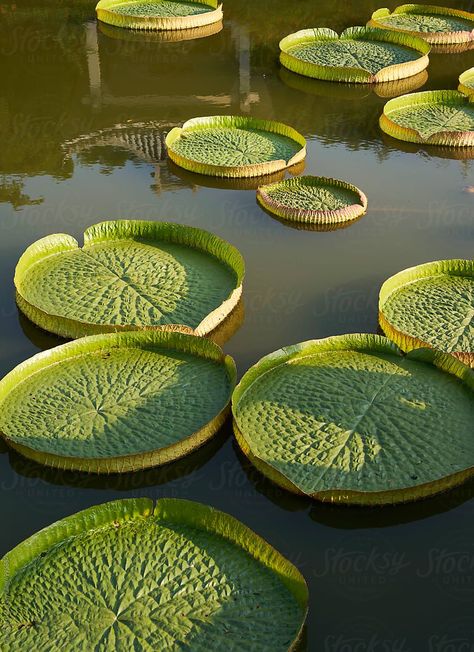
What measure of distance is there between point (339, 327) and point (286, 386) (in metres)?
0.75

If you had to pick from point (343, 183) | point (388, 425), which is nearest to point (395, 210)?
point (343, 183)

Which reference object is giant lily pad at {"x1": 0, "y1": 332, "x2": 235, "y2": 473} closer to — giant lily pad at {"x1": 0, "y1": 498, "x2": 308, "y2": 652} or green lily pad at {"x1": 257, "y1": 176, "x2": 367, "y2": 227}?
giant lily pad at {"x1": 0, "y1": 498, "x2": 308, "y2": 652}

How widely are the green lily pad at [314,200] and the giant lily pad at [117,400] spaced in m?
1.78

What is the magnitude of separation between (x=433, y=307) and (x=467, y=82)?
3.97 meters

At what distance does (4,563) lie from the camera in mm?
3100

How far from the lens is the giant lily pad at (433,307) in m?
4.38

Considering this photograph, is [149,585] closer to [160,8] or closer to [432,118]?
[432,118]

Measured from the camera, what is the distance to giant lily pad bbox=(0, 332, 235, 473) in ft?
12.1

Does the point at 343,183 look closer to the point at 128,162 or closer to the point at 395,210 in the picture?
the point at 395,210

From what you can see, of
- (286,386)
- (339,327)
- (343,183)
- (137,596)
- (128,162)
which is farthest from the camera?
(128,162)

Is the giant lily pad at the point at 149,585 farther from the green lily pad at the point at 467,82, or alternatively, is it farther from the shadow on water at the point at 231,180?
the green lily pad at the point at 467,82

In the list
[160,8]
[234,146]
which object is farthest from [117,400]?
[160,8]

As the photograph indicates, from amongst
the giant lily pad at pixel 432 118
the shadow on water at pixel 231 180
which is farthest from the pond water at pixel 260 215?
the giant lily pad at pixel 432 118

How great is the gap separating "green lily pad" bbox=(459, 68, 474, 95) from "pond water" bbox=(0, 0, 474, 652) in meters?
0.29
